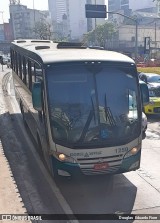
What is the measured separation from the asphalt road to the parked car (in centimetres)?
486

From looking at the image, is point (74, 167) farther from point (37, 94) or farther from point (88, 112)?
point (37, 94)

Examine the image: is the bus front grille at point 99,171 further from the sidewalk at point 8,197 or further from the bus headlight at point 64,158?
the sidewalk at point 8,197

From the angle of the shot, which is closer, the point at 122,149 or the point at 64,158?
the point at 64,158

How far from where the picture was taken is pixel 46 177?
892 centimetres

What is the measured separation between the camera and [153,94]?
16781 millimetres

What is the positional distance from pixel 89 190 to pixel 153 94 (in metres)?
9.79

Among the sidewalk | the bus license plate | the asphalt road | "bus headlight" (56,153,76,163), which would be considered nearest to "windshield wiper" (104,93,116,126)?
the bus license plate

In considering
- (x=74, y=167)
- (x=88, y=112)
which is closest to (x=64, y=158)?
(x=74, y=167)

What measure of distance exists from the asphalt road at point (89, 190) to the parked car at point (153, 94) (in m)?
4.86

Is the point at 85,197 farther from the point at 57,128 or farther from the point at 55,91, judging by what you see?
the point at 55,91

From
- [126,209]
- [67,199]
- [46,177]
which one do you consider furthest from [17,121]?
[126,209]

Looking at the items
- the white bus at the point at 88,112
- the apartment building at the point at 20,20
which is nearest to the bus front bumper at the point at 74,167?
the white bus at the point at 88,112

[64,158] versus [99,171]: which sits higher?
[64,158]

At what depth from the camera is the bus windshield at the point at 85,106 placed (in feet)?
24.0
